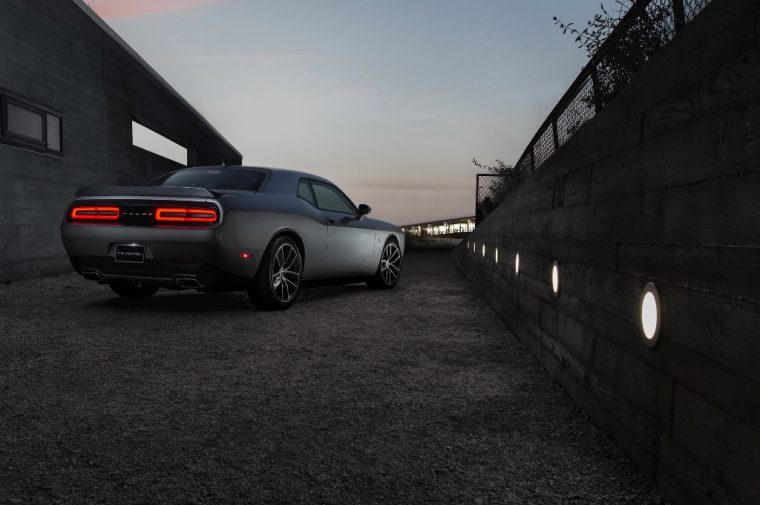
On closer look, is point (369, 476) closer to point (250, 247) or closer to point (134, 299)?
point (250, 247)

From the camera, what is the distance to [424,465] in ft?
7.38

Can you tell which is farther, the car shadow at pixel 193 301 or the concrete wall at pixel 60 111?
the concrete wall at pixel 60 111

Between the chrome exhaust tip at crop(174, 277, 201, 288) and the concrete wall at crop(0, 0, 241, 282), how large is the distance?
15.8ft

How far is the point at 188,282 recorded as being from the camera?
5.30 metres

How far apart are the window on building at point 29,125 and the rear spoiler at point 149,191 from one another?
4157 millimetres

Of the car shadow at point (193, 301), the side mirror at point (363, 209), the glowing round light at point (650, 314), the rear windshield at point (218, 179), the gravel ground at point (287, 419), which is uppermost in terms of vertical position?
the rear windshield at point (218, 179)

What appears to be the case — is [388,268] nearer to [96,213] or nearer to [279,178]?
[279,178]

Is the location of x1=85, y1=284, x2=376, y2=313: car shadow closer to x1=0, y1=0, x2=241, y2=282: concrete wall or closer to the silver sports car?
the silver sports car

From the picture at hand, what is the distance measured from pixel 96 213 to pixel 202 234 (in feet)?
3.67

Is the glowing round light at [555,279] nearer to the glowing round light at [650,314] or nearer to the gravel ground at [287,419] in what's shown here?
the gravel ground at [287,419]

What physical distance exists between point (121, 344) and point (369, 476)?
111 inches

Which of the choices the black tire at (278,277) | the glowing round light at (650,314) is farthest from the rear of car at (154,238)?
the glowing round light at (650,314)

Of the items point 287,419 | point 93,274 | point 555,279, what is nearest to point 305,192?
point 93,274

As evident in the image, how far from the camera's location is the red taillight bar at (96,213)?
5441mm
